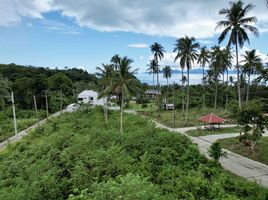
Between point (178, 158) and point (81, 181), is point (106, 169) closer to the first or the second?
point (81, 181)

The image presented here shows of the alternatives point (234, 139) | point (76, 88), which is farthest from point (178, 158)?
point (76, 88)

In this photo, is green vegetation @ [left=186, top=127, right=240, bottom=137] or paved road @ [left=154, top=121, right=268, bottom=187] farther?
green vegetation @ [left=186, top=127, right=240, bottom=137]

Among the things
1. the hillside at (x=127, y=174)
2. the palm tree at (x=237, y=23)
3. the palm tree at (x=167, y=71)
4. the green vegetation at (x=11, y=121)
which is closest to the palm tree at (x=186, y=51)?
the palm tree at (x=237, y=23)

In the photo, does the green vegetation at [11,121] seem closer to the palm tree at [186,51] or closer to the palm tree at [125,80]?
the palm tree at [125,80]

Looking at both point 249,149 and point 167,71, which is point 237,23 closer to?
point 249,149

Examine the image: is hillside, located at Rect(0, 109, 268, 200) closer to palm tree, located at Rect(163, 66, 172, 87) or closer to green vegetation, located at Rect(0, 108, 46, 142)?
green vegetation, located at Rect(0, 108, 46, 142)

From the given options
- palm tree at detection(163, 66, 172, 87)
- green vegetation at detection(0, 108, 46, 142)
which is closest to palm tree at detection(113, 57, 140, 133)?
green vegetation at detection(0, 108, 46, 142)
